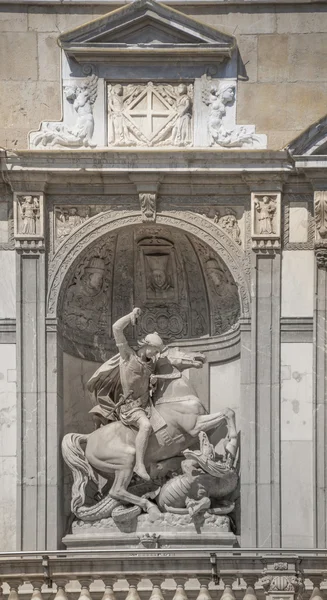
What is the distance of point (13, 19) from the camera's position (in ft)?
95.0

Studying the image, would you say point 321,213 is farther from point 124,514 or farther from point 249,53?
point 124,514

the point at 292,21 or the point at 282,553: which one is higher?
the point at 292,21

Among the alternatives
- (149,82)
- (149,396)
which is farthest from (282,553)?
(149,82)

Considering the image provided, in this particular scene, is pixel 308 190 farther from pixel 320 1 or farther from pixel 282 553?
pixel 282 553

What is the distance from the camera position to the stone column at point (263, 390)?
92.1 ft

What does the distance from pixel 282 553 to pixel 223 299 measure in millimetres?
3138

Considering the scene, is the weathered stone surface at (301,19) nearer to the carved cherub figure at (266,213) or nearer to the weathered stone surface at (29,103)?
the carved cherub figure at (266,213)

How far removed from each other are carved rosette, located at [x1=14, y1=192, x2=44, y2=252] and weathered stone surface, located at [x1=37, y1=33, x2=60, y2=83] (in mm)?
1367

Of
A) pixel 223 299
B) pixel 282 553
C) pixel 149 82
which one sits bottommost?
pixel 282 553

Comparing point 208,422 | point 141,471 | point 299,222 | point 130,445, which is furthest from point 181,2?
point 141,471

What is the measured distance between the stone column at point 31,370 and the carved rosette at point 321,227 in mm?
3031

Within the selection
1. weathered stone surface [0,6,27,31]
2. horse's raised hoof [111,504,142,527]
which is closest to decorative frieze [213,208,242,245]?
weathered stone surface [0,6,27,31]

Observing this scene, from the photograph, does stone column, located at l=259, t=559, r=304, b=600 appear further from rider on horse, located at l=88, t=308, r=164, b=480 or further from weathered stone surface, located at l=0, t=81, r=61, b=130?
weathered stone surface, located at l=0, t=81, r=61, b=130

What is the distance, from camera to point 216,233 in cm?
2855
